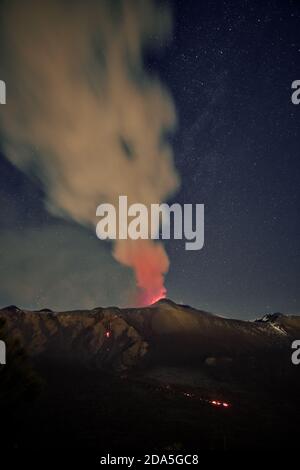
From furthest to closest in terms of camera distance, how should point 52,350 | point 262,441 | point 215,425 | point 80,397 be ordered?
point 52,350, point 80,397, point 215,425, point 262,441

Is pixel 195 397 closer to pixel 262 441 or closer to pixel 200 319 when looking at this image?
pixel 262 441

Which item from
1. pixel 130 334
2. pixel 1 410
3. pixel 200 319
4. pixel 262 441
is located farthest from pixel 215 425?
pixel 200 319

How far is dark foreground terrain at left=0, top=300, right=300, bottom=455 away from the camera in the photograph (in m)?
33.7

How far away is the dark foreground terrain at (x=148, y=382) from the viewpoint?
33.7m

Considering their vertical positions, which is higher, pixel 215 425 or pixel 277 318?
pixel 277 318

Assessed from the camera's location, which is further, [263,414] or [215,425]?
[263,414]

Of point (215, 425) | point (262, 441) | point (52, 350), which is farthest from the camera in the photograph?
point (52, 350)

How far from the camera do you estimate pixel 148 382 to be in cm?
7844

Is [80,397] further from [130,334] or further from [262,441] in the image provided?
[130,334]

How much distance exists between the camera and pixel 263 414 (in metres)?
54.3

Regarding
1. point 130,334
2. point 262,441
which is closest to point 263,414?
point 262,441

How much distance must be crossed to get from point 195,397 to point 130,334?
6527 centimetres
